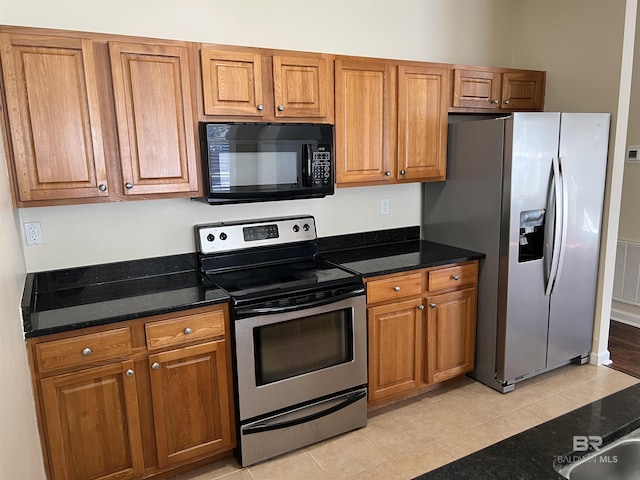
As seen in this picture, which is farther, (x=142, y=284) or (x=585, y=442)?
(x=142, y=284)

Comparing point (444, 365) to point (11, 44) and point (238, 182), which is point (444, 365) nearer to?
point (238, 182)

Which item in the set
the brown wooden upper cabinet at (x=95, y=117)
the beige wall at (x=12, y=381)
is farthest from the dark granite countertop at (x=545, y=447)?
the brown wooden upper cabinet at (x=95, y=117)

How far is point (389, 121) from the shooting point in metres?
2.83

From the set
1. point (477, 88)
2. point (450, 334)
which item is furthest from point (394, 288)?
point (477, 88)

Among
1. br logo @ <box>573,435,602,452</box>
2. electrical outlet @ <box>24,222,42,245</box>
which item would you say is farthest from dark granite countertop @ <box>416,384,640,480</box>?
electrical outlet @ <box>24,222,42,245</box>

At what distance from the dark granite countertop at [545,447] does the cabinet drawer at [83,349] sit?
5.02 feet

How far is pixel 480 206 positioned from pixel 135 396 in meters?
2.22

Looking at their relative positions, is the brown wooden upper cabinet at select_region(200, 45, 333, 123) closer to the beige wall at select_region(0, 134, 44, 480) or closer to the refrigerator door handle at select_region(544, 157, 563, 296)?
→ the beige wall at select_region(0, 134, 44, 480)

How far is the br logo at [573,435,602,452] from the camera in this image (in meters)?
0.97

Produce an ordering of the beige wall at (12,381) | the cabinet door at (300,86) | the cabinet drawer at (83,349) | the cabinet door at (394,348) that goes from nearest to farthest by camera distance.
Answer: the beige wall at (12,381), the cabinet drawer at (83,349), the cabinet door at (300,86), the cabinet door at (394,348)

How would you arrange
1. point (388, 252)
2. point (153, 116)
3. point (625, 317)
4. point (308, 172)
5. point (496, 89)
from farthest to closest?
point (625, 317) < point (496, 89) < point (388, 252) < point (308, 172) < point (153, 116)

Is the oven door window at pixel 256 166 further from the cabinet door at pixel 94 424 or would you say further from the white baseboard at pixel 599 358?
the white baseboard at pixel 599 358

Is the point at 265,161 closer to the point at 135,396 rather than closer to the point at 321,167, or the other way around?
the point at 321,167

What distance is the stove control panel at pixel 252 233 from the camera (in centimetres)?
264
